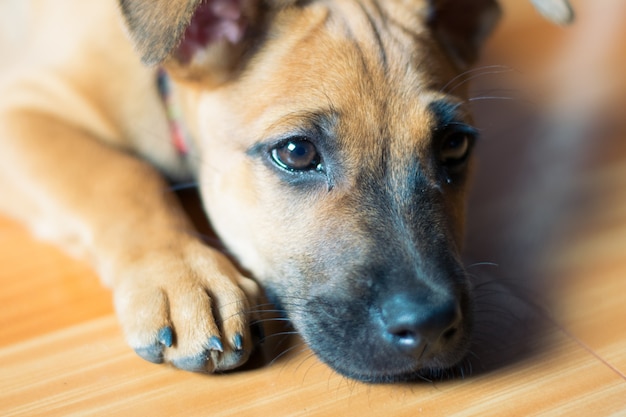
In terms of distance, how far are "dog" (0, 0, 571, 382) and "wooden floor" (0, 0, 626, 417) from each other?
0.31ft

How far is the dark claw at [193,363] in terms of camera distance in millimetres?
1854

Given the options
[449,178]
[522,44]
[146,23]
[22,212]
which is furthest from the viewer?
[522,44]

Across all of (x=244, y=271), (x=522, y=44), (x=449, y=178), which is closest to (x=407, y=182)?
(x=449, y=178)

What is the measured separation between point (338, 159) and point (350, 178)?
61mm

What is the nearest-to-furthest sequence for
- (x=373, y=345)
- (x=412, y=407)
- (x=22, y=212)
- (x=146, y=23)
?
(x=373, y=345), (x=412, y=407), (x=146, y=23), (x=22, y=212)

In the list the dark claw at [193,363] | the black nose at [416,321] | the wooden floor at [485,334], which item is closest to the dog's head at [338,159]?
the black nose at [416,321]

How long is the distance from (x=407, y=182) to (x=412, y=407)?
0.59 metres

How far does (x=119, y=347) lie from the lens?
2.08 m

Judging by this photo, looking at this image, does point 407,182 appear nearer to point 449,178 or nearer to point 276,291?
point 449,178

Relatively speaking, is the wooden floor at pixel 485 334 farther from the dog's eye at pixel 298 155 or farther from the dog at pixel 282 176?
the dog's eye at pixel 298 155

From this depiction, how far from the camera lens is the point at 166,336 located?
6.11 feet

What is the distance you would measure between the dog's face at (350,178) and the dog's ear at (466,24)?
0.24 meters

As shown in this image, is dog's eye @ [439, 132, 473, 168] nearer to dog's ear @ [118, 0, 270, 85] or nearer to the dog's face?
the dog's face

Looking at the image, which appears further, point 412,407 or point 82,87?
point 82,87
